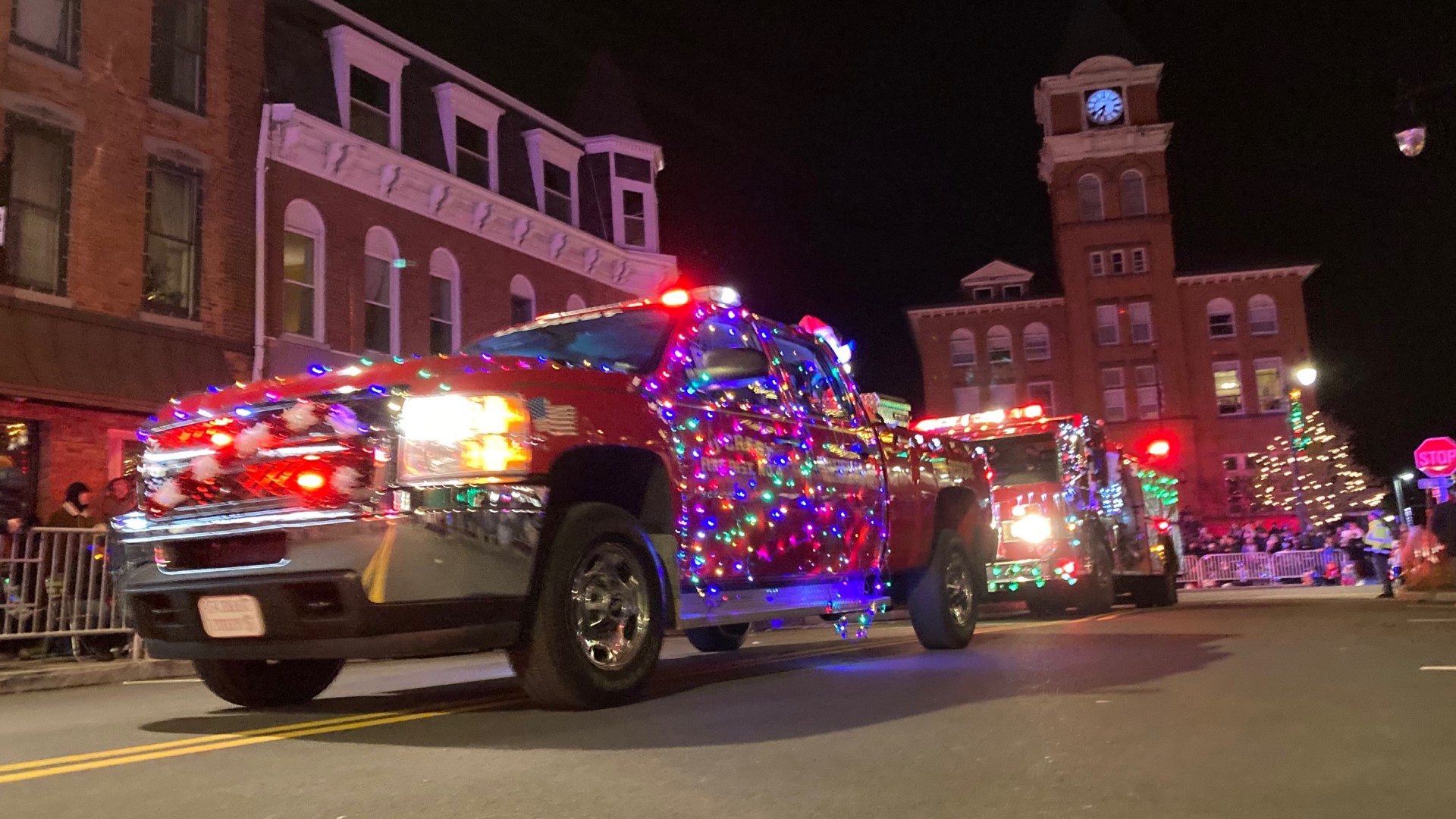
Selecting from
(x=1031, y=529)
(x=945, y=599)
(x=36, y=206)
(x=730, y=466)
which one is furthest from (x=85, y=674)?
(x=1031, y=529)

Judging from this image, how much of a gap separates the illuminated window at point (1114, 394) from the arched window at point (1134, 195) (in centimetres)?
730

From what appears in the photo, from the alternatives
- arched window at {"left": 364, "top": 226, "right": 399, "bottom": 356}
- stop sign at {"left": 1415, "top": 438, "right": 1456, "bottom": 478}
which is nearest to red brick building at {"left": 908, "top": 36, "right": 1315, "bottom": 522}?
stop sign at {"left": 1415, "top": 438, "right": 1456, "bottom": 478}

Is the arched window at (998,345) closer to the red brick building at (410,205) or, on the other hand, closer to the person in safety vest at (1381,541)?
the red brick building at (410,205)

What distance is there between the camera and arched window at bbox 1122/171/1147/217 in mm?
56062

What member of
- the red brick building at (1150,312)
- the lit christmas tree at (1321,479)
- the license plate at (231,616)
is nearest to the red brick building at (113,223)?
the license plate at (231,616)

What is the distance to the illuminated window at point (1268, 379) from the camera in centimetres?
5644

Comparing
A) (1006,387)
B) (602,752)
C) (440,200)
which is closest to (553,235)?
(440,200)

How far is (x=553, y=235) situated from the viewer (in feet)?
84.9

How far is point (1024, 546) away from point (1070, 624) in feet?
8.21

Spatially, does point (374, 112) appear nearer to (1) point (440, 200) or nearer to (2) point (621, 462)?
(1) point (440, 200)

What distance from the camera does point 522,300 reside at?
2542cm

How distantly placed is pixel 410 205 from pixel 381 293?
1.75 meters

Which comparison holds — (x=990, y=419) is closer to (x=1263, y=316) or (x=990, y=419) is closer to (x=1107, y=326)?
(x=1107, y=326)

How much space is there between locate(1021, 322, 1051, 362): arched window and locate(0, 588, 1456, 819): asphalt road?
51949 mm
